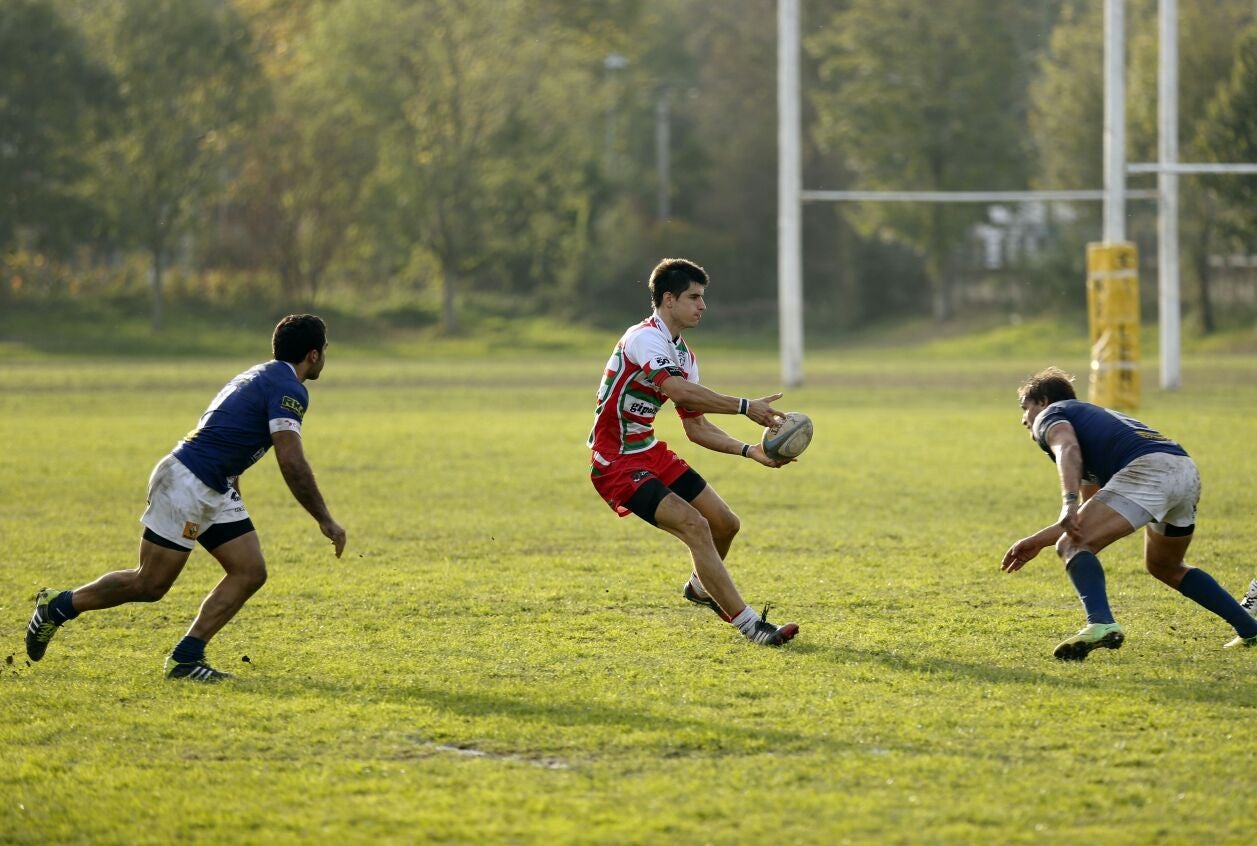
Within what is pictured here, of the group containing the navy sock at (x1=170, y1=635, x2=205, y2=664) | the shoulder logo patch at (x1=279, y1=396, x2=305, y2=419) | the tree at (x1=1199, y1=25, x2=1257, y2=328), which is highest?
the tree at (x1=1199, y1=25, x2=1257, y2=328)

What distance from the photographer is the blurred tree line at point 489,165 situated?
163 ft

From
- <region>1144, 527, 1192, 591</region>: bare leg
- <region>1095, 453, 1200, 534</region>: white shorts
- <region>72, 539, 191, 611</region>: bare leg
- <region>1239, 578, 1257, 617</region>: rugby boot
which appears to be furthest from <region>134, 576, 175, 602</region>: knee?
<region>1239, 578, 1257, 617</region>: rugby boot

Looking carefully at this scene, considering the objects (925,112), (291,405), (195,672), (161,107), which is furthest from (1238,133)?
(161,107)

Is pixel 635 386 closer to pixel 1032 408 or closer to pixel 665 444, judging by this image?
pixel 665 444

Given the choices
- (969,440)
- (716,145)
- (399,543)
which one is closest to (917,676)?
(399,543)

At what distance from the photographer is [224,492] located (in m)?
7.82

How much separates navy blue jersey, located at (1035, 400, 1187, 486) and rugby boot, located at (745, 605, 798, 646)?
1.60 metres

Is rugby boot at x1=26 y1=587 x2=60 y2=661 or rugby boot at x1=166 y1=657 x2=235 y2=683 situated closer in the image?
rugby boot at x1=166 y1=657 x2=235 y2=683

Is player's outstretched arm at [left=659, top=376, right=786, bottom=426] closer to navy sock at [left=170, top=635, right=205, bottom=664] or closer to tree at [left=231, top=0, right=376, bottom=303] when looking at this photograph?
navy sock at [left=170, top=635, right=205, bottom=664]

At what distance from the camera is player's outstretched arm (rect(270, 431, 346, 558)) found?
301 inches

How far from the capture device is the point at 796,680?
757 centimetres

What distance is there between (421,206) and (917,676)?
47313 millimetres

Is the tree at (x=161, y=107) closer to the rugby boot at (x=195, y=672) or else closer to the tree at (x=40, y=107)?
the tree at (x=40, y=107)

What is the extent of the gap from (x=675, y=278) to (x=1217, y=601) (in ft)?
10.5
